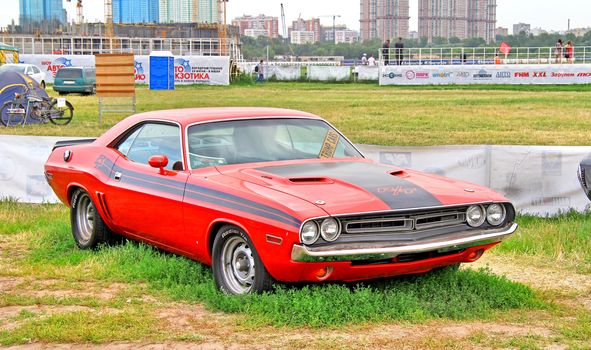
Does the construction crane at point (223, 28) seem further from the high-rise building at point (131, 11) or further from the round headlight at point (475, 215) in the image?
the round headlight at point (475, 215)

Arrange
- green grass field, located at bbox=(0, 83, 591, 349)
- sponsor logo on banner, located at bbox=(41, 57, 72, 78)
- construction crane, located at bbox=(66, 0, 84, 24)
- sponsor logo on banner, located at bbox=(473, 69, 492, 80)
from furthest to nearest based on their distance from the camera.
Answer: construction crane, located at bbox=(66, 0, 84, 24), sponsor logo on banner, located at bbox=(41, 57, 72, 78), sponsor logo on banner, located at bbox=(473, 69, 492, 80), green grass field, located at bbox=(0, 83, 591, 349)

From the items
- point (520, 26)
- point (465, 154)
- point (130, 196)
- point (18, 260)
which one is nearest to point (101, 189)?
point (130, 196)

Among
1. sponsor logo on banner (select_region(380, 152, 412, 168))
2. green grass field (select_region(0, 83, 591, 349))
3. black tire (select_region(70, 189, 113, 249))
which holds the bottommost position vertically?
green grass field (select_region(0, 83, 591, 349))

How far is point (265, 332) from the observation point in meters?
5.58

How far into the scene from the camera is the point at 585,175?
9.53 m

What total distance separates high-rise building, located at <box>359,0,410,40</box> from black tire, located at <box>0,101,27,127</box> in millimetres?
172196

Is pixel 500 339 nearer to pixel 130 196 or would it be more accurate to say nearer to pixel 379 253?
pixel 379 253

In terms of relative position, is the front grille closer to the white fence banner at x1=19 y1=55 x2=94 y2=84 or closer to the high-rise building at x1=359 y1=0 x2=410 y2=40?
the white fence banner at x1=19 y1=55 x2=94 y2=84

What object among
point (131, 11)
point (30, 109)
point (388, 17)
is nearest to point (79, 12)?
point (131, 11)

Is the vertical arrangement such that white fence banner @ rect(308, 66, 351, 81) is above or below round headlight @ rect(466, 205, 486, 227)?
above

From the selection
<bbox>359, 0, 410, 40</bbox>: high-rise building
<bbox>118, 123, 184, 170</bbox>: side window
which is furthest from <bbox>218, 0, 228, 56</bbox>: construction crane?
<bbox>359, 0, 410, 40</bbox>: high-rise building

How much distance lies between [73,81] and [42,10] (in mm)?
123281

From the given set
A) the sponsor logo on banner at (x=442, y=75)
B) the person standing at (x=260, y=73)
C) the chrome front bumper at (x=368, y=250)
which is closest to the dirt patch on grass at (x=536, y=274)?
the chrome front bumper at (x=368, y=250)

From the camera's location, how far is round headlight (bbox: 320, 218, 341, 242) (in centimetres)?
579
